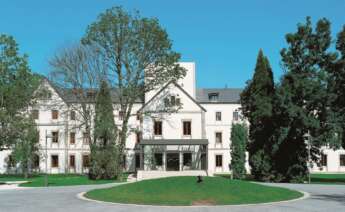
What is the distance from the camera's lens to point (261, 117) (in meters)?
41.8

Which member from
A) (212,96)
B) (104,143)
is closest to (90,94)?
(104,143)

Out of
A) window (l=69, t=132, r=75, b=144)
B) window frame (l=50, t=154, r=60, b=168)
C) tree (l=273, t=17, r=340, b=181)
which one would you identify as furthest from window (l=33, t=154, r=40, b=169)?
tree (l=273, t=17, r=340, b=181)

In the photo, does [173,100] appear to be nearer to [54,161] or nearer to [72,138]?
[72,138]

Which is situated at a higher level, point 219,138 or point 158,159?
point 219,138

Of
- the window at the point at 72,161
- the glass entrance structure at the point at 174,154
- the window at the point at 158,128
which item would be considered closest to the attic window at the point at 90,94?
the glass entrance structure at the point at 174,154

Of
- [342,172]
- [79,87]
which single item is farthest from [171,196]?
[342,172]

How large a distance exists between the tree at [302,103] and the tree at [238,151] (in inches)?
175

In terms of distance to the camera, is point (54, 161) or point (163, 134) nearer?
point (163, 134)

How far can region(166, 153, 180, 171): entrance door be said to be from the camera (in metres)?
49.8

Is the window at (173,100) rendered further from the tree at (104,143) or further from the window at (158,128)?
the tree at (104,143)

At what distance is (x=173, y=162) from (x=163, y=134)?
3363 millimetres

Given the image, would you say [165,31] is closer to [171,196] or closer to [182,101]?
[182,101]

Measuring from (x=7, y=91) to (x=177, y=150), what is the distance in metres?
19.4

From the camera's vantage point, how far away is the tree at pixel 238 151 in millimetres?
44688
